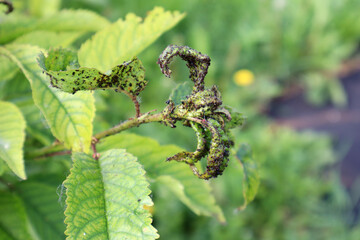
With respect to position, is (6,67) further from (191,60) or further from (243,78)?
(243,78)

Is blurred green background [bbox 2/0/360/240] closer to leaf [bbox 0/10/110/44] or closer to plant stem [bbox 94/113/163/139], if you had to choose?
leaf [bbox 0/10/110/44]

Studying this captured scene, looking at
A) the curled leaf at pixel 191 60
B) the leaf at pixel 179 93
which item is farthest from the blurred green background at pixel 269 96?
the curled leaf at pixel 191 60

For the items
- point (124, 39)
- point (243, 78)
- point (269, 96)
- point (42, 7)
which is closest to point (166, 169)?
point (124, 39)

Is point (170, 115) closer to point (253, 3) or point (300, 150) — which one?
point (300, 150)

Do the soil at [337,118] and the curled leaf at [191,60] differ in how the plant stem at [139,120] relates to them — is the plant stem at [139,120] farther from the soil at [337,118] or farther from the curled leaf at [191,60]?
the soil at [337,118]

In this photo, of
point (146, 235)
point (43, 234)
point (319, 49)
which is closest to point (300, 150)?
point (319, 49)

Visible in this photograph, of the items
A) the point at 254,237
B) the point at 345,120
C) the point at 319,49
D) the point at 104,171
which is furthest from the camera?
the point at 319,49
